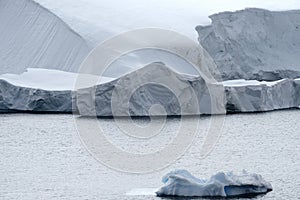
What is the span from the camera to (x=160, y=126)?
409 inches

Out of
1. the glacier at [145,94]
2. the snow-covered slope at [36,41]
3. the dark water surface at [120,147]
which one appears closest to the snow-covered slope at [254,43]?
the glacier at [145,94]

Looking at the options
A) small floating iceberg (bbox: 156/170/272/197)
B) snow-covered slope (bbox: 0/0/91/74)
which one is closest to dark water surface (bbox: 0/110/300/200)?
small floating iceberg (bbox: 156/170/272/197)

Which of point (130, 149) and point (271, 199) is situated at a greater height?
point (271, 199)

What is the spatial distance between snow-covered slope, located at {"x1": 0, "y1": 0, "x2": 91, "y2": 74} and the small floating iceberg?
4.56 m

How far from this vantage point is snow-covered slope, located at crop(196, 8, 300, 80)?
12.0 m

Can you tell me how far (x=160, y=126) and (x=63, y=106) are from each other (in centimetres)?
118

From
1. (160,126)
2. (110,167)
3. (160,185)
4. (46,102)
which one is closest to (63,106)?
(46,102)

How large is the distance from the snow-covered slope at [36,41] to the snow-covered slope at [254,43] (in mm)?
1442

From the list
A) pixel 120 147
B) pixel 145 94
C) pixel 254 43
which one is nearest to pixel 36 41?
pixel 145 94

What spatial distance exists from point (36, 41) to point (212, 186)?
5390mm

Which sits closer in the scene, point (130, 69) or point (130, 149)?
point (130, 149)

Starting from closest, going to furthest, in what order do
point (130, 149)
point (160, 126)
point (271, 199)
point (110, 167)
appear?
1. point (271, 199)
2. point (110, 167)
3. point (130, 149)
4. point (160, 126)

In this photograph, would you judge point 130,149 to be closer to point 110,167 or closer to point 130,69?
point 110,167

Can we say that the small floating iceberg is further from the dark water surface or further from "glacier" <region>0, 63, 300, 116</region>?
"glacier" <region>0, 63, 300, 116</region>
